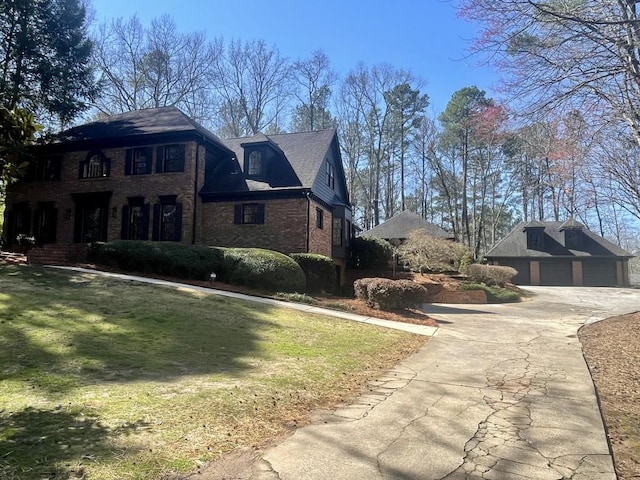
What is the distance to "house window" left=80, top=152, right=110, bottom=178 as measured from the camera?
67.5ft

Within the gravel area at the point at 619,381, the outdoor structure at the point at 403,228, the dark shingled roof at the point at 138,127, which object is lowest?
the gravel area at the point at 619,381

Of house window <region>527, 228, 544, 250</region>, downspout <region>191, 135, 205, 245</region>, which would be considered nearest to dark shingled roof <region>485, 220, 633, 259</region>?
house window <region>527, 228, 544, 250</region>

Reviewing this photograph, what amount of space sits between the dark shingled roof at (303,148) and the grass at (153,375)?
33.9ft

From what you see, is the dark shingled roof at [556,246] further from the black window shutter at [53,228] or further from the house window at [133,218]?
the black window shutter at [53,228]

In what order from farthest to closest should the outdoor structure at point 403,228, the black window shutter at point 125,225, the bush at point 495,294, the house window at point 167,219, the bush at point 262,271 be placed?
the outdoor structure at point 403,228
the bush at point 495,294
the black window shutter at point 125,225
the house window at point 167,219
the bush at point 262,271

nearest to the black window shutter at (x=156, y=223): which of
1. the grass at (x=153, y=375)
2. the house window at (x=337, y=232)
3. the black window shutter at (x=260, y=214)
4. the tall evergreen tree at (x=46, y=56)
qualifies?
the black window shutter at (x=260, y=214)

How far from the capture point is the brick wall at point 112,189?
62.3ft

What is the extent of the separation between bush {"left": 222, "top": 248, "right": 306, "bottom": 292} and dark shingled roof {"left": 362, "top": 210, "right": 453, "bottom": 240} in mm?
16945

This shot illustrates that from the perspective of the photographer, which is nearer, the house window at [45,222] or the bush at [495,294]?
the bush at [495,294]

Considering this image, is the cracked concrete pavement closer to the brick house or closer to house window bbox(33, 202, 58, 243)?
the brick house

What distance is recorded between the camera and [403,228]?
105 feet

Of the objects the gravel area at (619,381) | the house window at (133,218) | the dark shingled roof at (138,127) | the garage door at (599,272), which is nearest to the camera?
the gravel area at (619,381)

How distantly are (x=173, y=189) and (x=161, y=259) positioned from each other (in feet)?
17.5

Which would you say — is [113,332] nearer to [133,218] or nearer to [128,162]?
[133,218]
